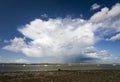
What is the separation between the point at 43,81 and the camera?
46312mm

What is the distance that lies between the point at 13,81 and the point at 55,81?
35.9 ft

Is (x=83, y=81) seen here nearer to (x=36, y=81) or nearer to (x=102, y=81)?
(x=102, y=81)

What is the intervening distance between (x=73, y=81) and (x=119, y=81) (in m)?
A: 11.5

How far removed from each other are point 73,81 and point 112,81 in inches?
383

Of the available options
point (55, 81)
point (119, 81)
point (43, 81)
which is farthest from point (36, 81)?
point (119, 81)

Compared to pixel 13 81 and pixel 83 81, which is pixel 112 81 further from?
pixel 13 81

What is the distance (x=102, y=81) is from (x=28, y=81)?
18983 millimetres

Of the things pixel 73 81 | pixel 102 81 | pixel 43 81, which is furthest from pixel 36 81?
pixel 102 81

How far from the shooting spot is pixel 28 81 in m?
47.2

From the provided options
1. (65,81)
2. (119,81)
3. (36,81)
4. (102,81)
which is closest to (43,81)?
(36,81)

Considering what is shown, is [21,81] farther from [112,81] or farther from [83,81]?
[112,81]

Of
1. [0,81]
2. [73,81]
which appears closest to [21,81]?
[0,81]

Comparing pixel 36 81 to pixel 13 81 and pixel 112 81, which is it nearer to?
pixel 13 81

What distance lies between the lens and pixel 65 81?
46.0 metres
